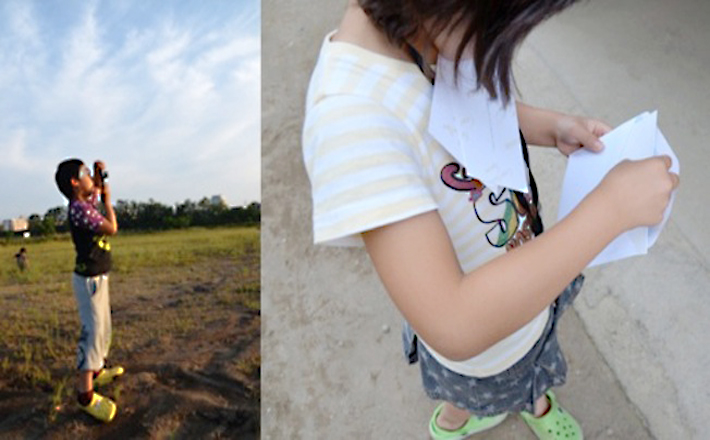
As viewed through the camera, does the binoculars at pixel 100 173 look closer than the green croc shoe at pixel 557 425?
No

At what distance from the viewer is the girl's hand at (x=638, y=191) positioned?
24.1 inches

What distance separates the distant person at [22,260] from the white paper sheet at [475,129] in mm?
1524

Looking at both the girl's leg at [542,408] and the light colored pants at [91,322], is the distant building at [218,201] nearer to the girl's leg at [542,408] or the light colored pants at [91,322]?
the light colored pants at [91,322]

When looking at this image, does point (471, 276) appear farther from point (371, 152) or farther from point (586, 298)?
point (586, 298)

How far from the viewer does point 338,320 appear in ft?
5.90

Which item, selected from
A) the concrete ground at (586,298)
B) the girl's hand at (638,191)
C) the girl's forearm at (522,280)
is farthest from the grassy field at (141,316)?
the girl's hand at (638,191)

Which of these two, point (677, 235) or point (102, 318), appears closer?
point (677, 235)

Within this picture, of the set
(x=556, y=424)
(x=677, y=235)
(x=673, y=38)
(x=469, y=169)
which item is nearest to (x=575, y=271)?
(x=469, y=169)

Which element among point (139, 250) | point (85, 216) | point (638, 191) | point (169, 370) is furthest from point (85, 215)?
point (638, 191)

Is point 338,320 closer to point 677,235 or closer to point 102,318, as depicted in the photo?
point 102,318

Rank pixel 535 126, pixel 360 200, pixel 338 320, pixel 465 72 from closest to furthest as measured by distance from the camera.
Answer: pixel 360 200, pixel 465 72, pixel 535 126, pixel 338 320

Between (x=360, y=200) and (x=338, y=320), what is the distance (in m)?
1.30

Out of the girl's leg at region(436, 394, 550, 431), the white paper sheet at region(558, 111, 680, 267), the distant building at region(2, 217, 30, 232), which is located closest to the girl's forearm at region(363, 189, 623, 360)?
the white paper sheet at region(558, 111, 680, 267)

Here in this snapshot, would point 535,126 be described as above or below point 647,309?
above
